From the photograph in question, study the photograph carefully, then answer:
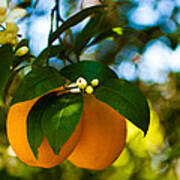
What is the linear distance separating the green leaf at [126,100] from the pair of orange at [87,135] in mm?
66

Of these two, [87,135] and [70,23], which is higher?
[70,23]

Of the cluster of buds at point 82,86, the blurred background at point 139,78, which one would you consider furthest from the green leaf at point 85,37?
the blurred background at point 139,78

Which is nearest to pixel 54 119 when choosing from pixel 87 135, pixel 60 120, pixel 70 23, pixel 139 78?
pixel 60 120

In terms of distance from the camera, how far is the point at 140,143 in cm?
138

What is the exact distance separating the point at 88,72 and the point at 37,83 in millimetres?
108

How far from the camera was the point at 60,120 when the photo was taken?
44 centimetres

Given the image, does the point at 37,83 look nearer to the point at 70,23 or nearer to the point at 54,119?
the point at 54,119

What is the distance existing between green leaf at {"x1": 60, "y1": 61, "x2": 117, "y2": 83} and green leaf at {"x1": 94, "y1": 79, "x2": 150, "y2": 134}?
0.05 metres

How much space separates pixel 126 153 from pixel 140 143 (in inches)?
2.7

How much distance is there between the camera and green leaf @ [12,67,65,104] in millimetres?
462

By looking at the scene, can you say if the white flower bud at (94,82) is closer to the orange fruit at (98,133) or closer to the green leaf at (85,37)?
the orange fruit at (98,133)

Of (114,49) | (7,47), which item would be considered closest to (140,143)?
(114,49)

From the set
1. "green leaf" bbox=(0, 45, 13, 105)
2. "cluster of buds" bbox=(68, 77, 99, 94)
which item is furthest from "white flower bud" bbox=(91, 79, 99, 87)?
"green leaf" bbox=(0, 45, 13, 105)

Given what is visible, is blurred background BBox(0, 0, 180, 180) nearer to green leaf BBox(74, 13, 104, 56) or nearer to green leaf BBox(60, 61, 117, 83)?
green leaf BBox(74, 13, 104, 56)
